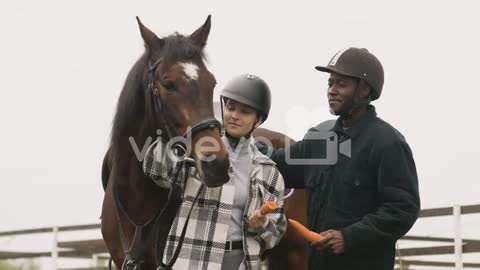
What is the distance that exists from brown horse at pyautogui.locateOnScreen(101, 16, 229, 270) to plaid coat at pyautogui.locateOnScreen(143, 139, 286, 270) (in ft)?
0.74

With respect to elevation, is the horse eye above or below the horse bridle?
above

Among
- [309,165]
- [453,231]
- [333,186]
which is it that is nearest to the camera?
[333,186]

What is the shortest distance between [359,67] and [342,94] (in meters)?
0.17

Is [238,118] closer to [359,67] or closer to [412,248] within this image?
[359,67]

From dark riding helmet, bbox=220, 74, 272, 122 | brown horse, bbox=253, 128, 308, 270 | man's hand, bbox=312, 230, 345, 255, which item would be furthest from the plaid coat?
brown horse, bbox=253, 128, 308, 270

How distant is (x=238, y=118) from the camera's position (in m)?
4.63

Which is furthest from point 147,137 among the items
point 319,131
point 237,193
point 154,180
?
point 319,131

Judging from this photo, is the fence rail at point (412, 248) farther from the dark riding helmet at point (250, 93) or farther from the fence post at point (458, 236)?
the dark riding helmet at point (250, 93)

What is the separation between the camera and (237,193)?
14.5 feet

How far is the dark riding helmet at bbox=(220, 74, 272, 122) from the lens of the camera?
15.5 ft

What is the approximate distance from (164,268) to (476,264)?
22.6 ft

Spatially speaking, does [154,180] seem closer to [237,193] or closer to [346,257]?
[237,193]

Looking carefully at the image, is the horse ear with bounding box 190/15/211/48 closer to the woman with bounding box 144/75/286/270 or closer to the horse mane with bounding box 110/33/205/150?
the horse mane with bounding box 110/33/205/150

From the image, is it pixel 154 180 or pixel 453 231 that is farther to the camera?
pixel 453 231
